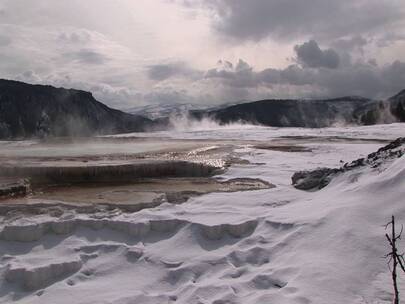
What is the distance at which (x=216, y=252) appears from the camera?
7438 mm

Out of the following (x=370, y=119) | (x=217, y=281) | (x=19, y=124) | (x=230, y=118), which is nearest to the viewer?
(x=217, y=281)

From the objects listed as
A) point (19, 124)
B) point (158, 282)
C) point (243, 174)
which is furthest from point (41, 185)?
point (19, 124)

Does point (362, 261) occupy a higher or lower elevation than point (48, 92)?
lower

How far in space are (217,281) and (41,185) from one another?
10.4 meters

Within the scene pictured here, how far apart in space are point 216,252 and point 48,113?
109461 mm

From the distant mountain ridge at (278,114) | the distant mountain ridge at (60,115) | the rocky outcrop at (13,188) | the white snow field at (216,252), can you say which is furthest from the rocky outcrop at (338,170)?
the distant mountain ridge at (278,114)

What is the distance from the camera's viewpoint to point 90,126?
380 ft

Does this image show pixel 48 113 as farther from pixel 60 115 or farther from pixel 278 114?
pixel 278 114

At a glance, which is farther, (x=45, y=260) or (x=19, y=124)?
(x=19, y=124)

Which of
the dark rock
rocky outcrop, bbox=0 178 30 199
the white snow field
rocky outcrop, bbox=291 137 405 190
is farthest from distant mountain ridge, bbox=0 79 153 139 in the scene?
the white snow field

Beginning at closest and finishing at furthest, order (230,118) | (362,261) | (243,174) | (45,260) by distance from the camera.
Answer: (362,261) < (45,260) < (243,174) < (230,118)

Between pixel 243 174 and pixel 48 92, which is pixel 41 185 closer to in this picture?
pixel 243 174

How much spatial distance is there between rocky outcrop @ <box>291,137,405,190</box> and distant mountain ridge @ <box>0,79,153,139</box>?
9716 centimetres

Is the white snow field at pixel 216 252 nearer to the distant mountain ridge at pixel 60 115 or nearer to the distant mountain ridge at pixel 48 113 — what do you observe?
the distant mountain ridge at pixel 60 115
